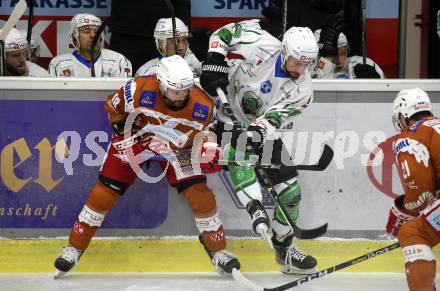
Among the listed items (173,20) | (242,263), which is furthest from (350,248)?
(173,20)

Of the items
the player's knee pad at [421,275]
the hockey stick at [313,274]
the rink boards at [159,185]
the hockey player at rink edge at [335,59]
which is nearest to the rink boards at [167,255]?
the rink boards at [159,185]

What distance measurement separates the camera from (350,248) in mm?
6090

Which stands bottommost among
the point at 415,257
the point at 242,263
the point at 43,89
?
the point at 242,263

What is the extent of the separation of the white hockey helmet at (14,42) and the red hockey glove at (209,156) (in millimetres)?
1308

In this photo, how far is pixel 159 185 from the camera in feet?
20.0

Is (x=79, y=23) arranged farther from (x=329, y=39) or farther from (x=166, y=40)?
(x=329, y=39)

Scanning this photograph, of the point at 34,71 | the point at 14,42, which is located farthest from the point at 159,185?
the point at 14,42

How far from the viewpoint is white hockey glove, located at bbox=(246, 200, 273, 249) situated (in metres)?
5.48

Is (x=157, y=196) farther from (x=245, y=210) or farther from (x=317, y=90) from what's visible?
(x=317, y=90)

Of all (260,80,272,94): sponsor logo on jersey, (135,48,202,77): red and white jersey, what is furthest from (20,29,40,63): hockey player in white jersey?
(260,80,272,94): sponsor logo on jersey

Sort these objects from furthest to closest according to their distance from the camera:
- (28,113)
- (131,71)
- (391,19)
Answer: (391,19) < (131,71) < (28,113)

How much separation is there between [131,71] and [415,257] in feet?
7.42

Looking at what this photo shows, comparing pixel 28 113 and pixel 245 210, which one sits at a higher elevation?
pixel 28 113

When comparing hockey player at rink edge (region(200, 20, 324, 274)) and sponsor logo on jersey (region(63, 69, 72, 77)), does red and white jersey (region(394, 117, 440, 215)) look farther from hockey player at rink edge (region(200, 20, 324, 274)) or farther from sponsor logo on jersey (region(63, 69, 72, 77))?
sponsor logo on jersey (region(63, 69, 72, 77))
